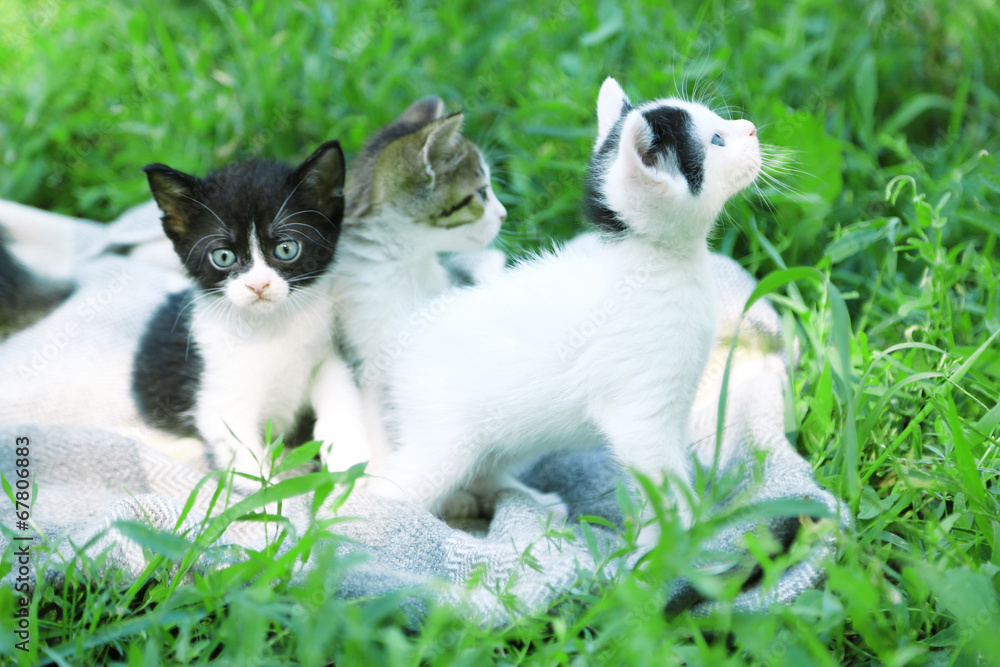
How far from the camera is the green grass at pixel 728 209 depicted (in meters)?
1.26

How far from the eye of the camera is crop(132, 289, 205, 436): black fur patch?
199 centimetres

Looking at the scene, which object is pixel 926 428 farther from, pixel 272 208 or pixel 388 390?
pixel 272 208

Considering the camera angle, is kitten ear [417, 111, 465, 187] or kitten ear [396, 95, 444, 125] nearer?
kitten ear [417, 111, 465, 187]

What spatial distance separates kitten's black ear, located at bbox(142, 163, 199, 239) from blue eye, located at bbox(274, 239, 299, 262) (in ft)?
0.73

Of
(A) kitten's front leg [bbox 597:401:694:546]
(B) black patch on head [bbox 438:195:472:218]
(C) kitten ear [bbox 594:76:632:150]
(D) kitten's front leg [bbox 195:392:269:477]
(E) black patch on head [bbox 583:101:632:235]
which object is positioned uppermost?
(C) kitten ear [bbox 594:76:632:150]

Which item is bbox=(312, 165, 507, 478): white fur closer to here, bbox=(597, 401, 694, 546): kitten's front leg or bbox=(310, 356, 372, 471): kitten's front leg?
bbox=(310, 356, 372, 471): kitten's front leg

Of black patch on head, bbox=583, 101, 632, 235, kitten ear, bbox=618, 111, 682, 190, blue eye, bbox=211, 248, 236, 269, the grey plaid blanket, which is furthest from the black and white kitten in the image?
kitten ear, bbox=618, 111, 682, 190

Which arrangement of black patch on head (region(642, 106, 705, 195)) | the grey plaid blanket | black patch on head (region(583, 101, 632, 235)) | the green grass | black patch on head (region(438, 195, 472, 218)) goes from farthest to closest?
black patch on head (region(438, 195, 472, 218)) → black patch on head (region(583, 101, 632, 235)) → black patch on head (region(642, 106, 705, 195)) → the grey plaid blanket → the green grass

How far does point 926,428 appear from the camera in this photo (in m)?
1.92

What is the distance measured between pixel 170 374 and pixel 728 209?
178 centimetres

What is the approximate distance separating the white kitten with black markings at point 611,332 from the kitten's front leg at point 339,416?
12 cm

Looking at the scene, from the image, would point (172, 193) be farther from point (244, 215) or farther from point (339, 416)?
point (339, 416)

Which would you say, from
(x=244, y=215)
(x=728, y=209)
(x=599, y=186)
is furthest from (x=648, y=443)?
(x=728, y=209)

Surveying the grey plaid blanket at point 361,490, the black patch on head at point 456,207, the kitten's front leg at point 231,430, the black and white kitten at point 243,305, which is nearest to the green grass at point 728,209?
the grey plaid blanket at point 361,490
